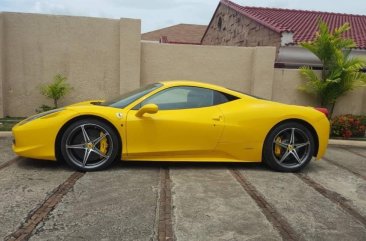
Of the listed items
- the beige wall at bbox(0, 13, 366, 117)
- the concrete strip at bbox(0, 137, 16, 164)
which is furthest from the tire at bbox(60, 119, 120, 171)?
the beige wall at bbox(0, 13, 366, 117)

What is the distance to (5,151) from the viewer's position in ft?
20.8

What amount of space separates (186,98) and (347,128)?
5499 millimetres

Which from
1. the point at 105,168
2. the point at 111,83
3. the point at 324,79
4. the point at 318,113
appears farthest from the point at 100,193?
the point at 324,79

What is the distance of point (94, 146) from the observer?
528 centimetres

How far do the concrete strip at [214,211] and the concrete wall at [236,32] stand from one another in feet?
30.9

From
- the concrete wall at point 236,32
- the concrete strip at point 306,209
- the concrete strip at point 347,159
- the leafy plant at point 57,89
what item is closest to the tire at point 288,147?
the concrete strip at point 306,209

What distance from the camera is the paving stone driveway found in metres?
3.42

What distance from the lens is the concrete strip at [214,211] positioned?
3.42m

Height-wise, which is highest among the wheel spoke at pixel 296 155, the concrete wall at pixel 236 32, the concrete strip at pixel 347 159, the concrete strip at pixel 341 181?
the concrete wall at pixel 236 32

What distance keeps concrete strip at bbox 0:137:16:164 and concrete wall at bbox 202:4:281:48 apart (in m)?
9.28

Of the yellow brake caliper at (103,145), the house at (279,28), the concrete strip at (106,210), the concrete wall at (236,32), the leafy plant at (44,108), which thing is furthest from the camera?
the concrete wall at (236,32)

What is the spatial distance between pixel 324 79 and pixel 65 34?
702cm

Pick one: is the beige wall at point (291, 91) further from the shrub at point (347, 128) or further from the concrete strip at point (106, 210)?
the concrete strip at point (106, 210)

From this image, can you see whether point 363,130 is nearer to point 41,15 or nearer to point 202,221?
point 202,221
